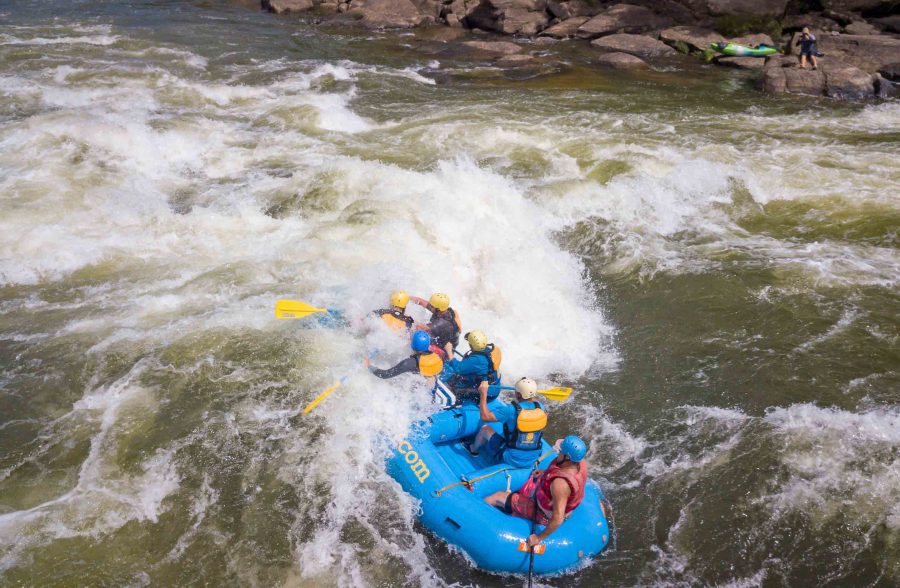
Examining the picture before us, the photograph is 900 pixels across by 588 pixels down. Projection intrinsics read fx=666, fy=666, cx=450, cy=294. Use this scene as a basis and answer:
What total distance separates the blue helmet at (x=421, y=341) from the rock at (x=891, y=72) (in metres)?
15.2

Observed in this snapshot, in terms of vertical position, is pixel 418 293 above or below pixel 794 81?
below

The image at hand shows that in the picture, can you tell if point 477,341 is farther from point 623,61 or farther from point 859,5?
point 859,5

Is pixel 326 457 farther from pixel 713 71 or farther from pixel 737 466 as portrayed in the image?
pixel 713 71

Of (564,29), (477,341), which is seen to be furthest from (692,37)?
(477,341)

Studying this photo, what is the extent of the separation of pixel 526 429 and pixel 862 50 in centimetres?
1625

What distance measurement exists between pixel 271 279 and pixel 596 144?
20.5 ft

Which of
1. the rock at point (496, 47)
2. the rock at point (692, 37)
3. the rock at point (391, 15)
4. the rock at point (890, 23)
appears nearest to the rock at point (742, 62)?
the rock at point (692, 37)

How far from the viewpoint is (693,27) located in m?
18.8

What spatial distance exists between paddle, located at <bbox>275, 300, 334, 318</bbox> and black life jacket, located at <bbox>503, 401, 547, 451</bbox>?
2.56 m

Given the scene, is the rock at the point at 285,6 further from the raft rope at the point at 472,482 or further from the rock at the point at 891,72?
the raft rope at the point at 472,482

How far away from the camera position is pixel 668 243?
344 inches

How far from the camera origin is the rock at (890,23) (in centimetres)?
1783

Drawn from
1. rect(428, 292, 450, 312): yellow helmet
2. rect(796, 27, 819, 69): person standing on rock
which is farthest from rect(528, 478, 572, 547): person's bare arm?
rect(796, 27, 819, 69): person standing on rock

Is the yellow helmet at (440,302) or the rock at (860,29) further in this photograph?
the rock at (860,29)
